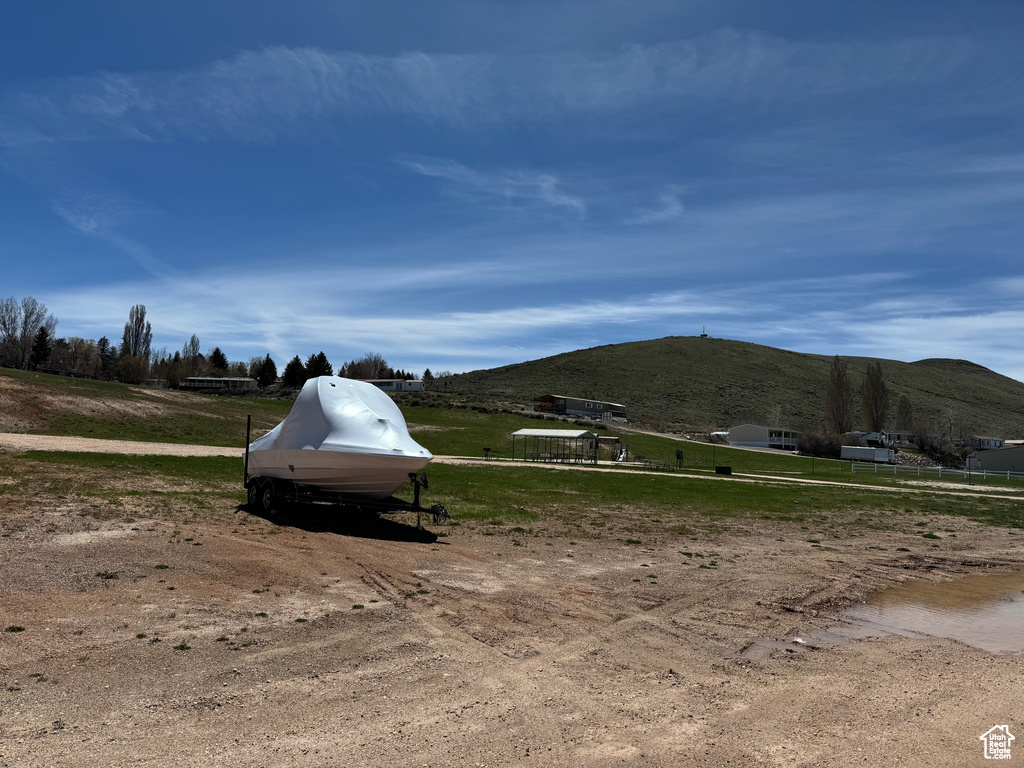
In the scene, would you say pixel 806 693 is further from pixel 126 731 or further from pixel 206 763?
pixel 126 731

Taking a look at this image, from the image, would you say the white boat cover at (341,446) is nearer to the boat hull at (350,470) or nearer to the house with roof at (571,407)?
the boat hull at (350,470)

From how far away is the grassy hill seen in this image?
130875mm

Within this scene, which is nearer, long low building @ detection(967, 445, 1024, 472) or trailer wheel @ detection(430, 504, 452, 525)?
trailer wheel @ detection(430, 504, 452, 525)

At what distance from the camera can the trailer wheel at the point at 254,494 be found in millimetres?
17625

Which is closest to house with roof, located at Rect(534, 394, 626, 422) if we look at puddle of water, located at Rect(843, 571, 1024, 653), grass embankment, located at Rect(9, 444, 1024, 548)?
grass embankment, located at Rect(9, 444, 1024, 548)

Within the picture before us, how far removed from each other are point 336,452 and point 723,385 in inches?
5464

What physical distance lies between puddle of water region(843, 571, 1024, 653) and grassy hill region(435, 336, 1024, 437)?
9834 centimetres

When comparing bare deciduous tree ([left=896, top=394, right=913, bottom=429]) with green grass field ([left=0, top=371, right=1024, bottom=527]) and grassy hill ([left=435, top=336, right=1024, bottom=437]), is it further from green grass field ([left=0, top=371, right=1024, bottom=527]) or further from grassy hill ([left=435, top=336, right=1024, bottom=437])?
green grass field ([left=0, top=371, right=1024, bottom=527])

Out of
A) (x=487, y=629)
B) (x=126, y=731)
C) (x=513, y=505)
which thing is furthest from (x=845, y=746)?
(x=513, y=505)

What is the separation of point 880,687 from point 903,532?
16624mm

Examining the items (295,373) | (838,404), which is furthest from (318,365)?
(838,404)

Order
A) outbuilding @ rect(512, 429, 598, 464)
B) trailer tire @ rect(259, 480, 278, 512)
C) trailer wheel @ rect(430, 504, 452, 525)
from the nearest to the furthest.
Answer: trailer wheel @ rect(430, 504, 452, 525)
trailer tire @ rect(259, 480, 278, 512)
outbuilding @ rect(512, 429, 598, 464)

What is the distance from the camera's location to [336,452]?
15758mm

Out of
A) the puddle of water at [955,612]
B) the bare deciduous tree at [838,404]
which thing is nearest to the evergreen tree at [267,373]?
the bare deciduous tree at [838,404]
